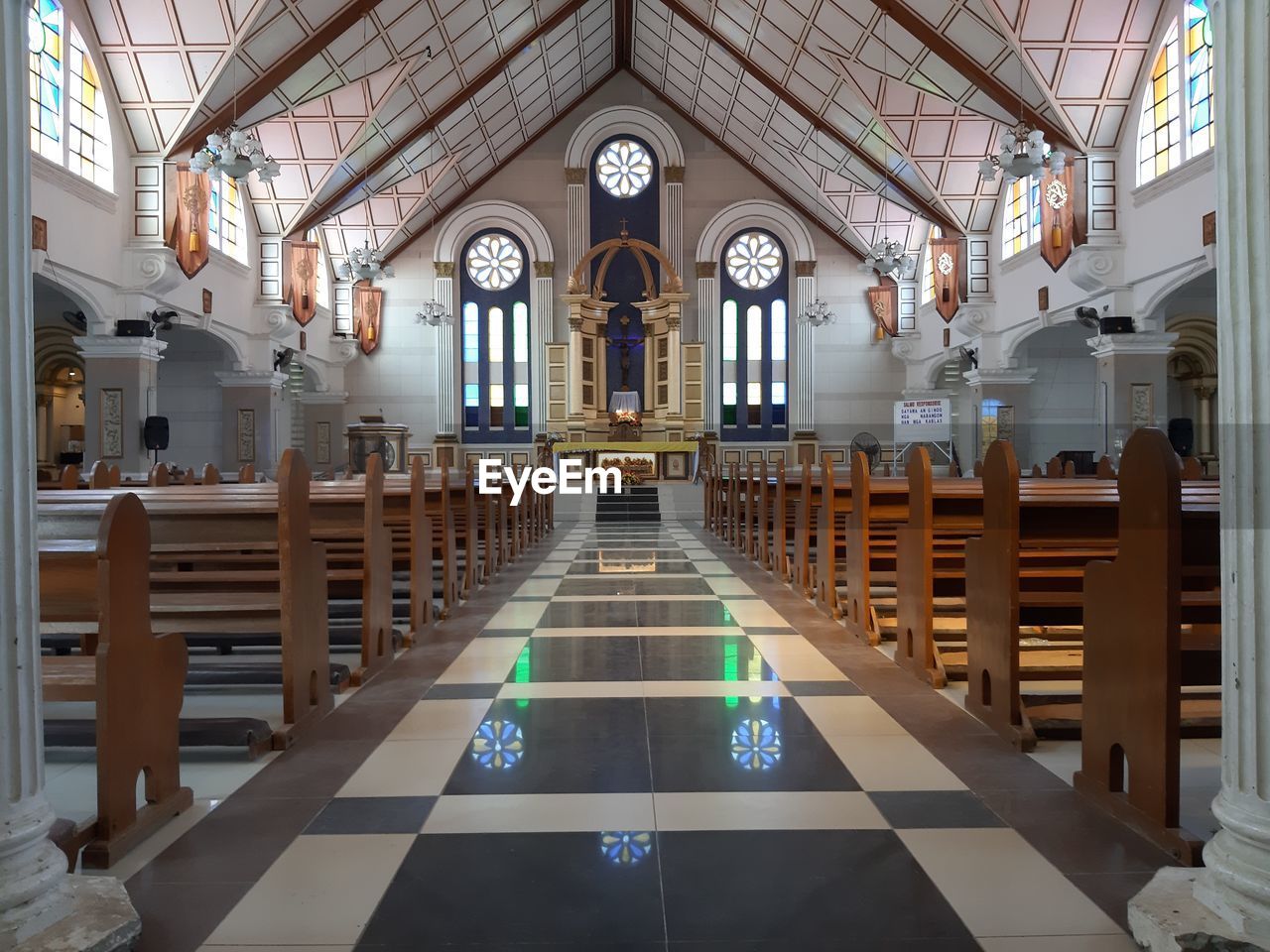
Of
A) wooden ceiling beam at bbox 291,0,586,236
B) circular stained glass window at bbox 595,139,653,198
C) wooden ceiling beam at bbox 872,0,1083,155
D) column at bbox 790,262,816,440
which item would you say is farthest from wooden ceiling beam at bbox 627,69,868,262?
wooden ceiling beam at bbox 872,0,1083,155

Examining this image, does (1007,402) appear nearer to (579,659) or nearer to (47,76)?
(579,659)

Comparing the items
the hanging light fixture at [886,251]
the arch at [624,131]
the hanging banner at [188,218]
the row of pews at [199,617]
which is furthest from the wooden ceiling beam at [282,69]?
the arch at [624,131]

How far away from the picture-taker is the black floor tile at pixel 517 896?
1.70 m

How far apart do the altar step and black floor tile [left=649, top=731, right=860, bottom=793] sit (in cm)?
1112

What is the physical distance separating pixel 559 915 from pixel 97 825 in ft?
3.36

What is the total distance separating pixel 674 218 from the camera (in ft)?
63.9

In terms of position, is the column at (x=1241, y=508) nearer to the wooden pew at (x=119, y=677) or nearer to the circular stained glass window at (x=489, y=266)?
the wooden pew at (x=119, y=677)

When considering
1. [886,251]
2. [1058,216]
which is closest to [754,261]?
[886,251]

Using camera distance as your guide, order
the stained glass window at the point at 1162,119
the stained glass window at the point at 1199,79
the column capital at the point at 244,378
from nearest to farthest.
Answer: the stained glass window at the point at 1199,79 → the stained glass window at the point at 1162,119 → the column capital at the point at 244,378

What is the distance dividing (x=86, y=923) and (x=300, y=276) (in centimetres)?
1452

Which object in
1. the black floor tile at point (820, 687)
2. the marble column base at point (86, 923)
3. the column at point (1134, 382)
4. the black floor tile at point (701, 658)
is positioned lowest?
the black floor tile at point (820, 687)

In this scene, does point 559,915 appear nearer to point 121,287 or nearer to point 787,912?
point 787,912

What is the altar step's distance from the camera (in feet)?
46.5

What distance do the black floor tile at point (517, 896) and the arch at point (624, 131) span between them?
18698 millimetres
